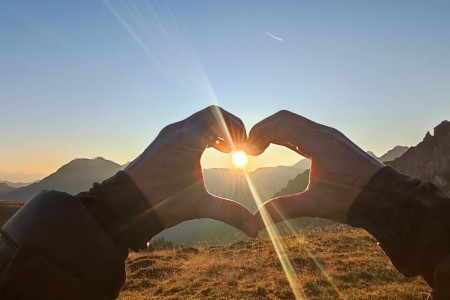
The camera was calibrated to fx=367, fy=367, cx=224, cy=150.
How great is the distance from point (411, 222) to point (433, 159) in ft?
203

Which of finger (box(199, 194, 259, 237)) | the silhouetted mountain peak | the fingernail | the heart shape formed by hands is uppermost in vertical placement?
the silhouetted mountain peak

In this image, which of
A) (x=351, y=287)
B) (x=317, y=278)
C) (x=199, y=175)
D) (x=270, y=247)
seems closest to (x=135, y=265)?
(x=270, y=247)

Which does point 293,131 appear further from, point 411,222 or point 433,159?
point 433,159

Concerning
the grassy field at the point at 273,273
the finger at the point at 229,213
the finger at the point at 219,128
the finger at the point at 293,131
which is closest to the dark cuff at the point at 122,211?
the finger at the point at 229,213

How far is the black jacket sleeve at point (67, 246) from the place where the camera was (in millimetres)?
1318

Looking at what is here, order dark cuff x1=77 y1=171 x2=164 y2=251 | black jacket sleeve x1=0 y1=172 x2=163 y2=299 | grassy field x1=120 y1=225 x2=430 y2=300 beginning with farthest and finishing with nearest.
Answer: grassy field x1=120 y1=225 x2=430 y2=300 < dark cuff x1=77 y1=171 x2=164 y2=251 < black jacket sleeve x1=0 y1=172 x2=163 y2=299

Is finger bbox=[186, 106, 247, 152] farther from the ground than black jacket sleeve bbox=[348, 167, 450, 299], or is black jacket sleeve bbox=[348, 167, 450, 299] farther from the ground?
finger bbox=[186, 106, 247, 152]

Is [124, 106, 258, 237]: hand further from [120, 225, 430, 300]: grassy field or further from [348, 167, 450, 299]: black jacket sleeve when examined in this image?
[120, 225, 430, 300]: grassy field

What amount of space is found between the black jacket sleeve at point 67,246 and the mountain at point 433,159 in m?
55.8

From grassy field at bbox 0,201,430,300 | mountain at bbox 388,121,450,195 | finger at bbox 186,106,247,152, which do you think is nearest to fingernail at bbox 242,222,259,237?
finger at bbox 186,106,247,152

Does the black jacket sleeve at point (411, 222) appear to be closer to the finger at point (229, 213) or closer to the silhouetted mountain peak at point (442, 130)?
the finger at point (229, 213)

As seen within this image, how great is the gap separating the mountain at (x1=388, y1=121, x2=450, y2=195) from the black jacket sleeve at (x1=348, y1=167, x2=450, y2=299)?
5494 cm

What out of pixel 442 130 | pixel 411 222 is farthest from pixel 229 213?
pixel 442 130

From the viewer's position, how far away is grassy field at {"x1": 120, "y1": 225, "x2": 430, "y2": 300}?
1172 cm
